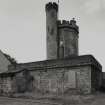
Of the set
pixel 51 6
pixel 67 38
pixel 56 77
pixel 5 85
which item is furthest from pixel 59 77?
pixel 51 6

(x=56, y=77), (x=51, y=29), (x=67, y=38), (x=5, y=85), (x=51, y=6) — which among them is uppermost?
Answer: (x=51, y=6)

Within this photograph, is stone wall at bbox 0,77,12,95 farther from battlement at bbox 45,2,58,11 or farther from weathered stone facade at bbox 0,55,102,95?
battlement at bbox 45,2,58,11

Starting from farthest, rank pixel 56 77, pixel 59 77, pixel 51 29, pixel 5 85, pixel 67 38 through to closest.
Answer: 1. pixel 51 29
2. pixel 67 38
3. pixel 5 85
4. pixel 56 77
5. pixel 59 77

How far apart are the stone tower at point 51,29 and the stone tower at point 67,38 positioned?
2.70 feet

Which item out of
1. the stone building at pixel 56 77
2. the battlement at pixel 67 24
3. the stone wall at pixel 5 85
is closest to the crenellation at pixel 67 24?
the battlement at pixel 67 24

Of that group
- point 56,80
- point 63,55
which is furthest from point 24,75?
point 63,55

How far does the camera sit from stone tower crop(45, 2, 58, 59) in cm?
2515

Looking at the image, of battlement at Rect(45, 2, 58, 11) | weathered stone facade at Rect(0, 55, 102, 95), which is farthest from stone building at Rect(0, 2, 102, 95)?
battlement at Rect(45, 2, 58, 11)

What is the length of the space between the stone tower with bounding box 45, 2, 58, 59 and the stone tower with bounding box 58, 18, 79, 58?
82 centimetres

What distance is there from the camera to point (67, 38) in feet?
82.8

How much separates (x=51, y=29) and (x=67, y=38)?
308 cm

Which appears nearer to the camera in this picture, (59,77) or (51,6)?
(59,77)

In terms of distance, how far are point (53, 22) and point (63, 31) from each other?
227cm

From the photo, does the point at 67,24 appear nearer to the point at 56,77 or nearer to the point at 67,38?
the point at 67,38
